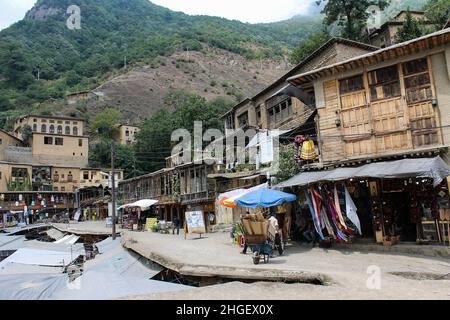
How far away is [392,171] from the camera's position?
11.7 metres

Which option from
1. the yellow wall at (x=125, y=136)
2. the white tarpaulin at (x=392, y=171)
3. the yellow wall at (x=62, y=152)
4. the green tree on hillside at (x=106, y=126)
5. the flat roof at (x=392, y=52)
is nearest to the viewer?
the white tarpaulin at (x=392, y=171)

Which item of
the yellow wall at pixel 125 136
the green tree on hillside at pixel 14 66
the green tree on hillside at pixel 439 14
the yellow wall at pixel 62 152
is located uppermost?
the green tree on hillside at pixel 14 66

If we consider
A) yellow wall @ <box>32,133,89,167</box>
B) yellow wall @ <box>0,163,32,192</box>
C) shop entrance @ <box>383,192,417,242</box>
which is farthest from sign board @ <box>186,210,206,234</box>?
yellow wall @ <box>32,133,89,167</box>

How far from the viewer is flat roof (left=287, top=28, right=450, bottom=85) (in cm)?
1254

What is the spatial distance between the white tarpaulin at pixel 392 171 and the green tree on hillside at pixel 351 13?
25586mm

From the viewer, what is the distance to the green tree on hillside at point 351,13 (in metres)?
33.7

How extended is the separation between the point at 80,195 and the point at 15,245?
1393 inches

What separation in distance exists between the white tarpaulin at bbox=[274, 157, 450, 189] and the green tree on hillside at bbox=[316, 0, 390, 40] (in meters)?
25.6

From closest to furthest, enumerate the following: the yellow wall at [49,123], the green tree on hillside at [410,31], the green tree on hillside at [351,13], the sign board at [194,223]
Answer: the sign board at [194,223] → the green tree on hillside at [410,31] → the green tree on hillside at [351,13] → the yellow wall at [49,123]

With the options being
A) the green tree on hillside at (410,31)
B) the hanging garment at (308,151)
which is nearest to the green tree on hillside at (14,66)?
the green tree on hillside at (410,31)

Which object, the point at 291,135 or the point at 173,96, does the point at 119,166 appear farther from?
the point at 291,135

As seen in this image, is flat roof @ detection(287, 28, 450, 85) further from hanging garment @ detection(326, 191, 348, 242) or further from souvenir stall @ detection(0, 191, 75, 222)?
souvenir stall @ detection(0, 191, 75, 222)

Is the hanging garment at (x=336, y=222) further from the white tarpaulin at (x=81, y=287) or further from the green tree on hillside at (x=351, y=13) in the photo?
the green tree on hillside at (x=351, y=13)

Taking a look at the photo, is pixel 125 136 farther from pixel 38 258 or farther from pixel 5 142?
pixel 38 258
